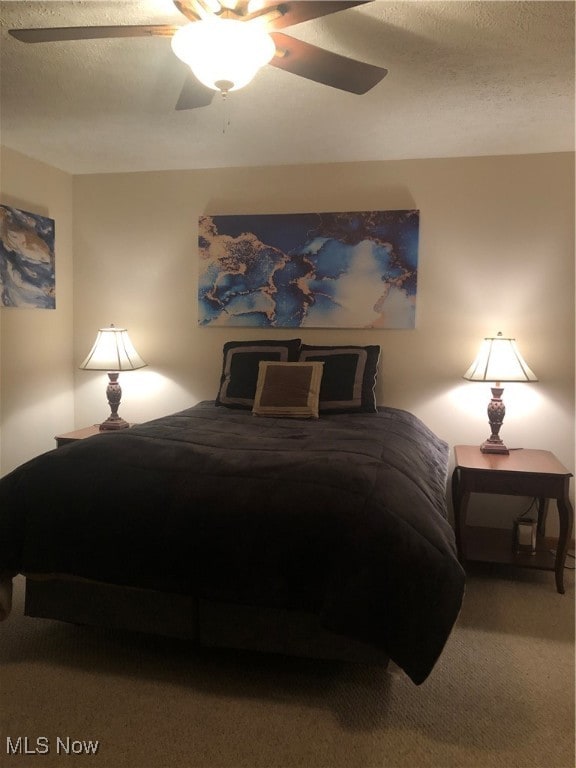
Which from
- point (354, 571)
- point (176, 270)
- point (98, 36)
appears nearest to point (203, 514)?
point (354, 571)

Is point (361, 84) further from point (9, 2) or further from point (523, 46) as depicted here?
point (9, 2)

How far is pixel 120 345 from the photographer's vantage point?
360 cm

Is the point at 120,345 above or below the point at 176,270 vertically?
below

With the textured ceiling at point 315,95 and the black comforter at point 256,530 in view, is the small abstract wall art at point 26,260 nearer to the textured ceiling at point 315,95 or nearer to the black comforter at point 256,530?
the textured ceiling at point 315,95

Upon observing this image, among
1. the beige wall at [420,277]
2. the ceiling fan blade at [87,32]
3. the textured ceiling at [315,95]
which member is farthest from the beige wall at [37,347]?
the ceiling fan blade at [87,32]

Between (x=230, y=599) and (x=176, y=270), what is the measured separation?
250 centimetres

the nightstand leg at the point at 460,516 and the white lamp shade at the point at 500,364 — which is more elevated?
the white lamp shade at the point at 500,364

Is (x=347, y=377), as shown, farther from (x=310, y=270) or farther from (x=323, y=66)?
(x=323, y=66)

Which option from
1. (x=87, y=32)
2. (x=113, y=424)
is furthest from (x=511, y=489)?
(x=87, y=32)

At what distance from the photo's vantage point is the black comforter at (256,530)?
5.52 ft

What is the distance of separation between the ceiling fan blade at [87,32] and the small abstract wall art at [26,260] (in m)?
1.81

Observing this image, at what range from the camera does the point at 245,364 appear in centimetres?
338

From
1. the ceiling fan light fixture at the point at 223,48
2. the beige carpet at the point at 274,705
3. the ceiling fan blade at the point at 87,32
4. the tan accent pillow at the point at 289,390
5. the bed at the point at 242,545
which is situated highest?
the ceiling fan blade at the point at 87,32

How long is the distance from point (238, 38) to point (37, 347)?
2636 millimetres
